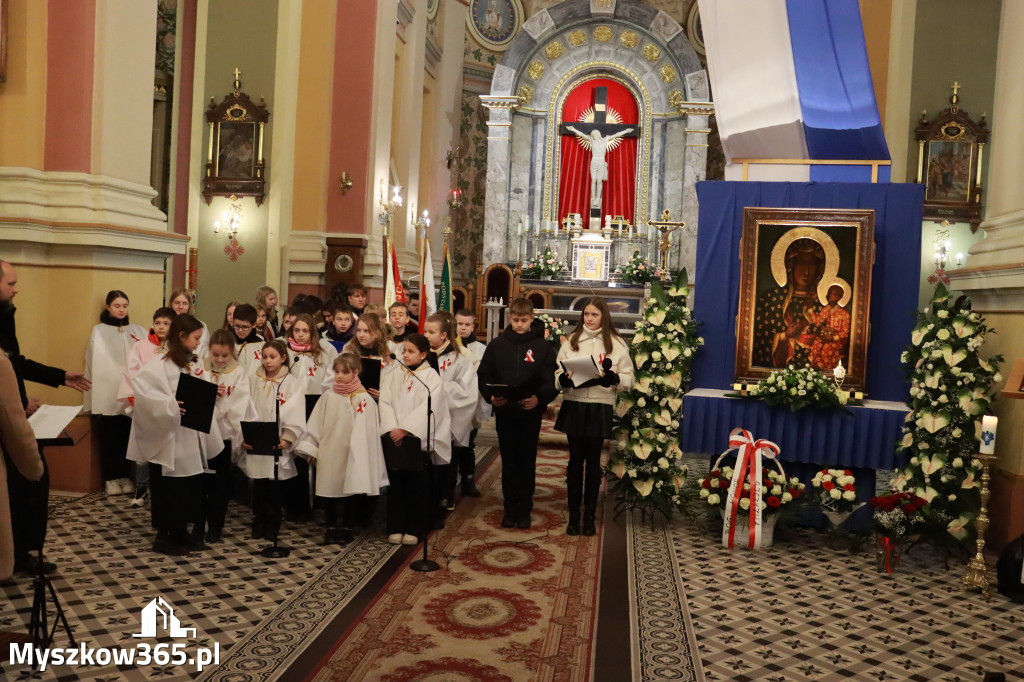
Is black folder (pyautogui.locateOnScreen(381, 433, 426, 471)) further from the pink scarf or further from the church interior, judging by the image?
the church interior

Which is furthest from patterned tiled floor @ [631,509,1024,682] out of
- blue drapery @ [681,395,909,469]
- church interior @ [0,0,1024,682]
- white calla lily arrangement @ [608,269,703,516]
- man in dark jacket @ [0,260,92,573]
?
man in dark jacket @ [0,260,92,573]

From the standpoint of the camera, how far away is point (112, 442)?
24.0ft

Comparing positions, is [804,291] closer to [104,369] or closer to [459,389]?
[459,389]

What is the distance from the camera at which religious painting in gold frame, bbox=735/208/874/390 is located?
7152 mm

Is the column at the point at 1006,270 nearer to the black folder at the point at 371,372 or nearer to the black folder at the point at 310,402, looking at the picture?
the black folder at the point at 371,372

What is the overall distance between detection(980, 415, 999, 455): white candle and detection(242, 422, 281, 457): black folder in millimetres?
4469

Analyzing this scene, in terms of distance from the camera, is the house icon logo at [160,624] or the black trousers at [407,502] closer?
the house icon logo at [160,624]

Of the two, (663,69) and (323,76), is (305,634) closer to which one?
(323,76)

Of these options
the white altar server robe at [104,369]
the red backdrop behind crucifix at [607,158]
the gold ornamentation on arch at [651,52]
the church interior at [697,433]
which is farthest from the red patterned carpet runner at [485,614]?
the gold ornamentation on arch at [651,52]

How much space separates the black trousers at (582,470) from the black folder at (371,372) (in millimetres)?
1467

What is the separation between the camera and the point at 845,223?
718cm

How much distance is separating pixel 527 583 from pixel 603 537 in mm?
1333

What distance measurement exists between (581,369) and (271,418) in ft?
7.32

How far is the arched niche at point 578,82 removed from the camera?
2191 centimetres
